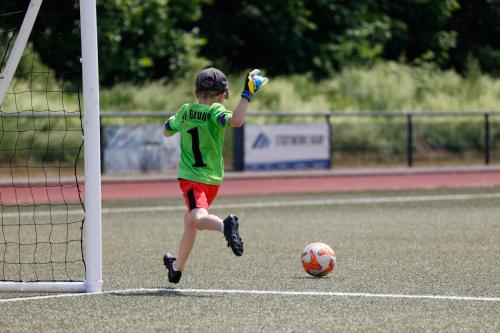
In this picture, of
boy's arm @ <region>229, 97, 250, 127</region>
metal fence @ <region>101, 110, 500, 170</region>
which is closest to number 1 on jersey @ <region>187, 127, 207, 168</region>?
boy's arm @ <region>229, 97, 250, 127</region>

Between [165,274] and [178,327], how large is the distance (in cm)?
277

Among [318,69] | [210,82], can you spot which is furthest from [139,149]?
[318,69]

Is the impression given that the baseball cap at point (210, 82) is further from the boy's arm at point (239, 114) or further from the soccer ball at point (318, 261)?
the soccer ball at point (318, 261)

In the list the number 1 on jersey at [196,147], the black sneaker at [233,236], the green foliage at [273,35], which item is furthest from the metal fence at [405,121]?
the black sneaker at [233,236]

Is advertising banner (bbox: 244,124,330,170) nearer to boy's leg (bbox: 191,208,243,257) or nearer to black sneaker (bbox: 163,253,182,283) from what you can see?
black sneaker (bbox: 163,253,182,283)

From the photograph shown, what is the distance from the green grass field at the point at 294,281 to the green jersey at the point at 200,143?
912 mm

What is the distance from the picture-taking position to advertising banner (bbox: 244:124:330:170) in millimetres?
24031

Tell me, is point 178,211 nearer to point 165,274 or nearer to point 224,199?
point 224,199

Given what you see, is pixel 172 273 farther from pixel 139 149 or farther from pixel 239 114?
pixel 139 149

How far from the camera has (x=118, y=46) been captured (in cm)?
3266

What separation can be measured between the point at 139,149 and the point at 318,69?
1698 cm

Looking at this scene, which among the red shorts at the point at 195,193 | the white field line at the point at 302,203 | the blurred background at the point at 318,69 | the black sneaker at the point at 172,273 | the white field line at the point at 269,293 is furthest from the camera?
the blurred background at the point at 318,69

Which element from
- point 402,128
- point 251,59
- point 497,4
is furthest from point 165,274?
point 497,4

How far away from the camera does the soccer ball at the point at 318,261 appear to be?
9039mm
